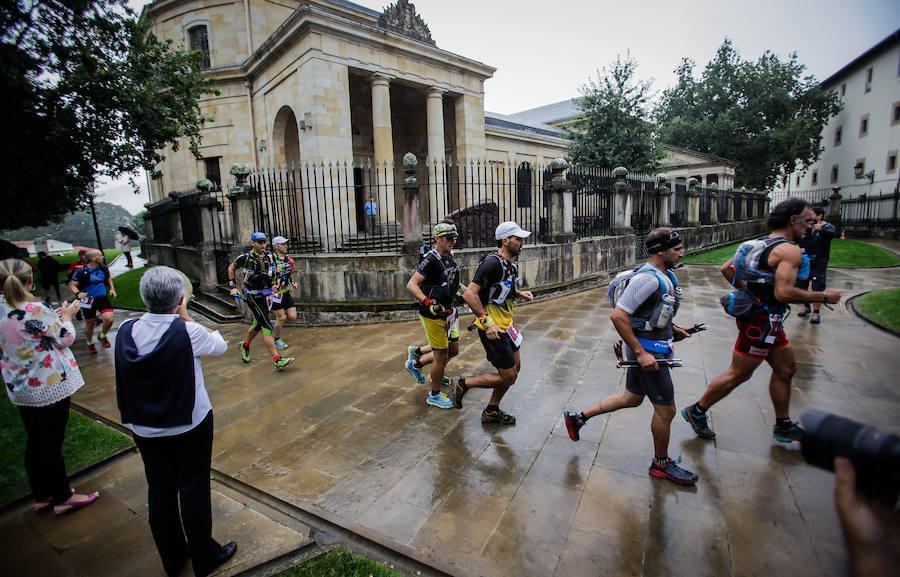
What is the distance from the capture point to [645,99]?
1645cm

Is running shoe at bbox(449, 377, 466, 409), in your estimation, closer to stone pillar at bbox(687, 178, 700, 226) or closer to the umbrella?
stone pillar at bbox(687, 178, 700, 226)

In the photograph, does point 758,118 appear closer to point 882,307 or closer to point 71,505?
point 882,307

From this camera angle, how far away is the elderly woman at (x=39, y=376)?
2.89 metres

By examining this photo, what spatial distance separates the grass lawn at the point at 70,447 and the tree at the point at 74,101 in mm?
7039

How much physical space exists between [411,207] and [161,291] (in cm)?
A: 641

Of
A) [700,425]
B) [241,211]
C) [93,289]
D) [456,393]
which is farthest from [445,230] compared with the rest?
[93,289]

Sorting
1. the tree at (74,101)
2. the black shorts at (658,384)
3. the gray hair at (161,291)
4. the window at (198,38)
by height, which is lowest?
the black shorts at (658,384)

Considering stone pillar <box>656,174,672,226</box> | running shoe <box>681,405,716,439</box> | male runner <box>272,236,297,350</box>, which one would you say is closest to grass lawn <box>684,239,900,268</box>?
stone pillar <box>656,174,672,226</box>

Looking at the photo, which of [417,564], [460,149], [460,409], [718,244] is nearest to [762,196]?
[718,244]

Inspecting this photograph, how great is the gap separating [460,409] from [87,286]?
289 inches

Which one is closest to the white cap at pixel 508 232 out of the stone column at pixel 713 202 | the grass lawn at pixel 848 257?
the grass lawn at pixel 848 257

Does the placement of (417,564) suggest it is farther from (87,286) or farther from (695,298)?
(695,298)

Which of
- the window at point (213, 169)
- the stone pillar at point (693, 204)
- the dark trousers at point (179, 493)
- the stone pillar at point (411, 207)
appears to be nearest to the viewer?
the dark trousers at point (179, 493)

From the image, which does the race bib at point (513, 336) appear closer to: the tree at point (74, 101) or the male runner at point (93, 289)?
the male runner at point (93, 289)
